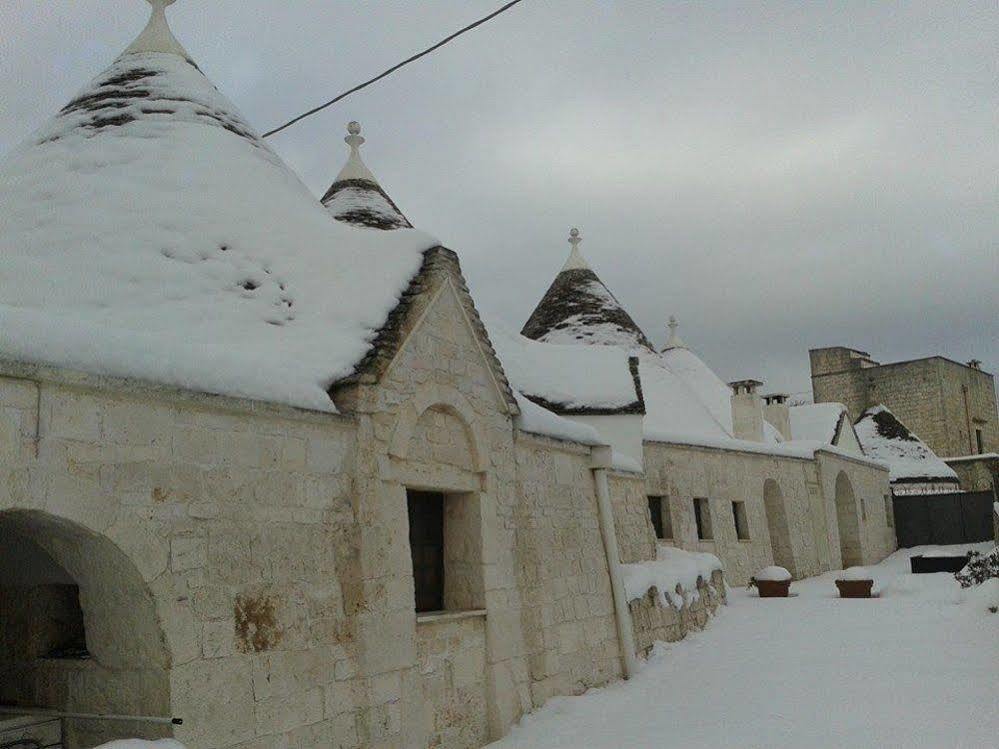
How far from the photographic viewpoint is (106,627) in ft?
15.5

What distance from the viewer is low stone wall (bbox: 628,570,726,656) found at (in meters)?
10.2

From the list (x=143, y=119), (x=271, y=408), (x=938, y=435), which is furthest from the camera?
(x=938, y=435)

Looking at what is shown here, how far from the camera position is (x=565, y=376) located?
542 inches

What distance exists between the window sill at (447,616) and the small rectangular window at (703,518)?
34.1 ft

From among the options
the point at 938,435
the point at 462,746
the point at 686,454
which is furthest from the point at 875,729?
the point at 938,435

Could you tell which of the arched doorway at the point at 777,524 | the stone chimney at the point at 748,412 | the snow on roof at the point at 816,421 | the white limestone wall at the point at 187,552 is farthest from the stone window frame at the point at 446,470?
the snow on roof at the point at 816,421

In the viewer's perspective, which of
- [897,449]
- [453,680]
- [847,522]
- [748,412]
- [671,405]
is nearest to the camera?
[453,680]

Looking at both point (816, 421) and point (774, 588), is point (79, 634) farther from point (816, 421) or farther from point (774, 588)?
point (816, 421)

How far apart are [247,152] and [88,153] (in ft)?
4.51

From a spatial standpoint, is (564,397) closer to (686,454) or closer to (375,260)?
(686,454)

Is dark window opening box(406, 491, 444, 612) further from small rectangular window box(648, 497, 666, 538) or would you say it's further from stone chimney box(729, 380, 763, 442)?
stone chimney box(729, 380, 763, 442)

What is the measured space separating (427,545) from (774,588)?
374 inches

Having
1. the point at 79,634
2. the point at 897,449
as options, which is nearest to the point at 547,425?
the point at 79,634

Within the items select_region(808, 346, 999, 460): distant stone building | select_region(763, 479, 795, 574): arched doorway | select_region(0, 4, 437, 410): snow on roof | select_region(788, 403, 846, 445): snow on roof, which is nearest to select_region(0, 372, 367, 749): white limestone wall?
select_region(0, 4, 437, 410): snow on roof
